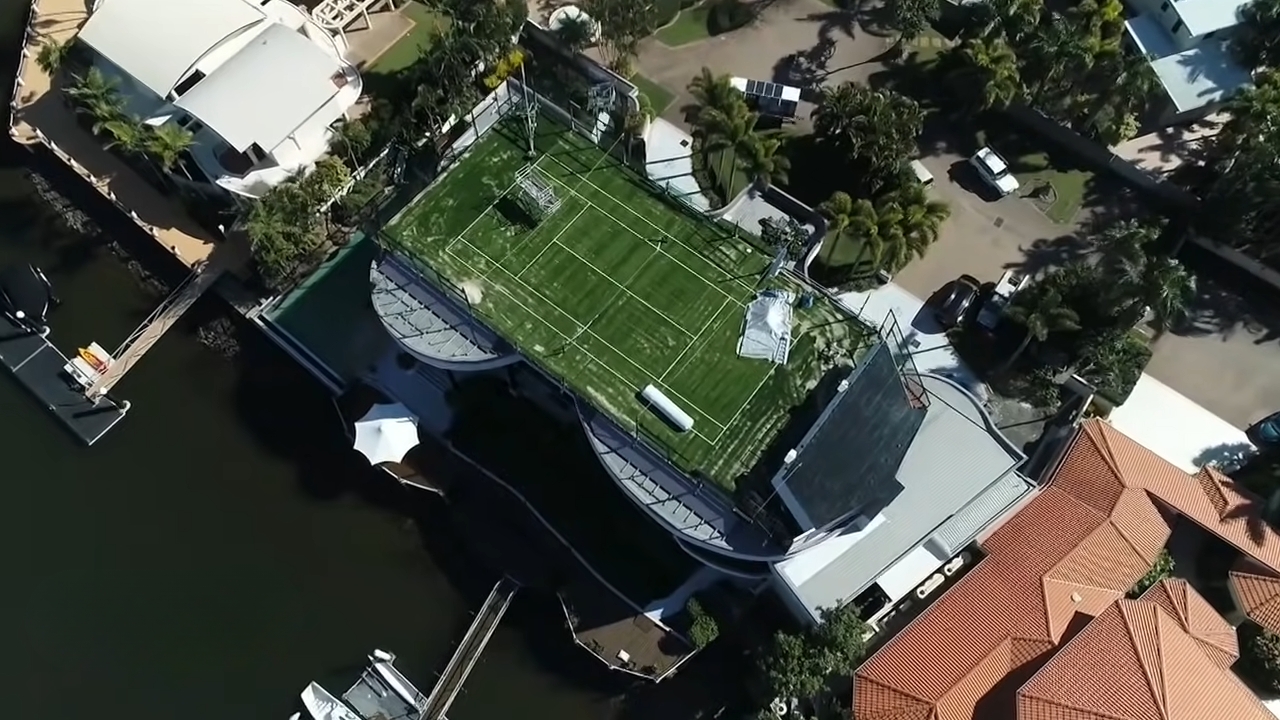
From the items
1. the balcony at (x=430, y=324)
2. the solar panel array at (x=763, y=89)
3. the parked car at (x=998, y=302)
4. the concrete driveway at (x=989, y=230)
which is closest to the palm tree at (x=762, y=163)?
the solar panel array at (x=763, y=89)

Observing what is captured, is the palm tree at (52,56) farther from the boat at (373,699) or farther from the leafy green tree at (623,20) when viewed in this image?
the boat at (373,699)

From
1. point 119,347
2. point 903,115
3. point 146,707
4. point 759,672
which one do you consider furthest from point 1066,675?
point 119,347

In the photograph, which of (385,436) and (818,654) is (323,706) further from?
(818,654)

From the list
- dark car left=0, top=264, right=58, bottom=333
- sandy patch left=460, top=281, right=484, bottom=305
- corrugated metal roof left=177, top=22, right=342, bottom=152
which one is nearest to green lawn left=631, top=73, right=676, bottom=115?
corrugated metal roof left=177, top=22, right=342, bottom=152

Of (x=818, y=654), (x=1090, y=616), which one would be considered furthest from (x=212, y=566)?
(x=1090, y=616)

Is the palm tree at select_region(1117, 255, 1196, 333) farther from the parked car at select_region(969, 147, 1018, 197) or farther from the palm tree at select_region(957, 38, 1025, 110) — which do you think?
the palm tree at select_region(957, 38, 1025, 110)

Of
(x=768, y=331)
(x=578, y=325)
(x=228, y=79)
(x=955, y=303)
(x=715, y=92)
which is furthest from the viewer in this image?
(x=715, y=92)
